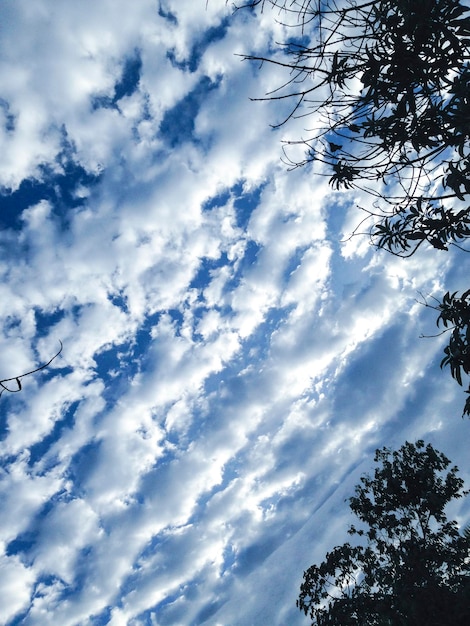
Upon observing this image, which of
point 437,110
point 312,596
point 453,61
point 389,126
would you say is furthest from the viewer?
point 312,596

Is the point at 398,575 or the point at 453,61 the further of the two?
the point at 398,575

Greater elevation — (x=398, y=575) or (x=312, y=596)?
(x=312, y=596)

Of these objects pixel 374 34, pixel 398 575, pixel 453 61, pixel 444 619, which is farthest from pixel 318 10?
pixel 398 575

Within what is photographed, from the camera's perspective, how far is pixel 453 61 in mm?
3844

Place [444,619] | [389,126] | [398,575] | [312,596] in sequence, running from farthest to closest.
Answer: [312,596] < [398,575] < [444,619] < [389,126]

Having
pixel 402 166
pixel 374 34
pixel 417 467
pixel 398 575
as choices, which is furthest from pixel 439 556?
pixel 374 34

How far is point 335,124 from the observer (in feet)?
13.8

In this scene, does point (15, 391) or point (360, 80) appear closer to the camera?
point (15, 391)

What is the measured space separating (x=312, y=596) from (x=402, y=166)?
73.4 ft

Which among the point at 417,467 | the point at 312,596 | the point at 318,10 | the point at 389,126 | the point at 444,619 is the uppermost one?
the point at 318,10

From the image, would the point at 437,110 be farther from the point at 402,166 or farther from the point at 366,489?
the point at 366,489

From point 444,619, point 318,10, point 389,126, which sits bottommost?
point 444,619

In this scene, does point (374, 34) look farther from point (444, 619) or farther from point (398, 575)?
point (398, 575)

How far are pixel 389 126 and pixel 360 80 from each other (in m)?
0.74
